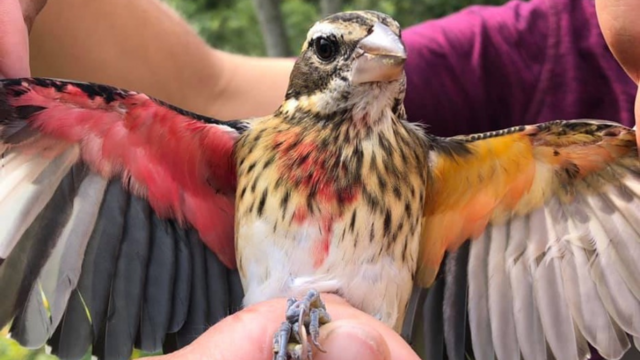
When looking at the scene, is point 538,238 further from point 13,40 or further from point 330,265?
point 13,40

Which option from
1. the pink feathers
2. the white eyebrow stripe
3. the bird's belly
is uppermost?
the white eyebrow stripe

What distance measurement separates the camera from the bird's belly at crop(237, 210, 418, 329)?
1485 millimetres

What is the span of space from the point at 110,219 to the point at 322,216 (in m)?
0.51

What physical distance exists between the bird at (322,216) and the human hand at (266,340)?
0.90 ft

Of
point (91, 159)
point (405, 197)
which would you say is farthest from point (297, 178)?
point (91, 159)

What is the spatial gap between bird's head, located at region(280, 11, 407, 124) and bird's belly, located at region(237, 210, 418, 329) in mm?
268

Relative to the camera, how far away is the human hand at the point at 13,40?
134 cm

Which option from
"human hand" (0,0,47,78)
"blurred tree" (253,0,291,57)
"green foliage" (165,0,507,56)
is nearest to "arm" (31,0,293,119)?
"human hand" (0,0,47,78)

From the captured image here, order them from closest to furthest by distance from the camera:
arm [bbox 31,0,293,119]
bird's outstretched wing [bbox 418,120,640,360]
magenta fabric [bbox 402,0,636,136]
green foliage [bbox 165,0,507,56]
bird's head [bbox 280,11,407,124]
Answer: bird's head [bbox 280,11,407,124]
bird's outstretched wing [bbox 418,120,640,360]
arm [bbox 31,0,293,119]
magenta fabric [bbox 402,0,636,136]
green foliage [bbox 165,0,507,56]

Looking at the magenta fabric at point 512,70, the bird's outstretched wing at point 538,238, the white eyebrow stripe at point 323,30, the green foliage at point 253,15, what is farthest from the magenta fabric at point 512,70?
the green foliage at point 253,15

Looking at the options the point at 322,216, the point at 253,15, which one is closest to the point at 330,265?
the point at 322,216

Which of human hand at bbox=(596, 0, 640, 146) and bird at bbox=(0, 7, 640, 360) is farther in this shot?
bird at bbox=(0, 7, 640, 360)

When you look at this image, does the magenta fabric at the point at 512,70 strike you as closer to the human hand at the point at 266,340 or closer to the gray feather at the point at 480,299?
the gray feather at the point at 480,299

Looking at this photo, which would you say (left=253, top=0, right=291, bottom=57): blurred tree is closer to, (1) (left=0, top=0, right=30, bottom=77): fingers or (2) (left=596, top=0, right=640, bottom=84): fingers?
(1) (left=0, top=0, right=30, bottom=77): fingers
